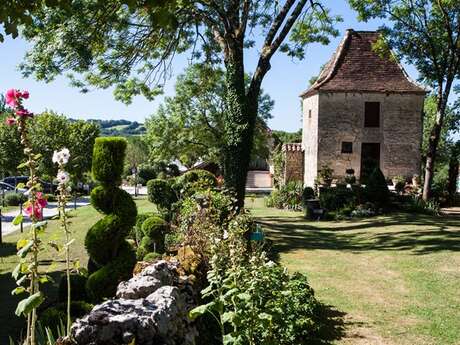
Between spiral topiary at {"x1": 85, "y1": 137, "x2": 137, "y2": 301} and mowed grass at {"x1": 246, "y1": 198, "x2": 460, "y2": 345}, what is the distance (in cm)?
392

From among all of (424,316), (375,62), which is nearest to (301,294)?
(424,316)

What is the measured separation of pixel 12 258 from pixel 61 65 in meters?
6.07

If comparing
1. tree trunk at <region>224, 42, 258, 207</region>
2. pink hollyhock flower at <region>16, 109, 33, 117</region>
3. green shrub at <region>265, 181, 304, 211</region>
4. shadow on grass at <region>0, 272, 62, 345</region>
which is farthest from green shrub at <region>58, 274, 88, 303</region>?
green shrub at <region>265, 181, 304, 211</region>

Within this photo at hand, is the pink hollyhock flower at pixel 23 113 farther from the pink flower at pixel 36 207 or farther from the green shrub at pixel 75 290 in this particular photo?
the green shrub at pixel 75 290

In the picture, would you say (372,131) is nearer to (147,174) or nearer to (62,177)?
(62,177)

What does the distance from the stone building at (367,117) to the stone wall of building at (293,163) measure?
126 inches

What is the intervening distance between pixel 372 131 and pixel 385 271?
17.2 metres

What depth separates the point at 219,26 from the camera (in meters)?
16.6

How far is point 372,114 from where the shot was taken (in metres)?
27.0

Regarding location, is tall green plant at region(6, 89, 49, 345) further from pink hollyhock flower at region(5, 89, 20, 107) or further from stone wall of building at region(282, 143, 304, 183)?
stone wall of building at region(282, 143, 304, 183)

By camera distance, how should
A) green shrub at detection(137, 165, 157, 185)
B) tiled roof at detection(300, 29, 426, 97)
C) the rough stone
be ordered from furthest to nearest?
green shrub at detection(137, 165, 157, 185), tiled roof at detection(300, 29, 426, 97), the rough stone

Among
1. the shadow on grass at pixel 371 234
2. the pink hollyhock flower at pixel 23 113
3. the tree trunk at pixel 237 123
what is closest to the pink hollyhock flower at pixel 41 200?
the pink hollyhock flower at pixel 23 113

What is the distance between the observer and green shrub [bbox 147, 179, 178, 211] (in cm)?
1612

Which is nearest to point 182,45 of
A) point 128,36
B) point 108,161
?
point 128,36
